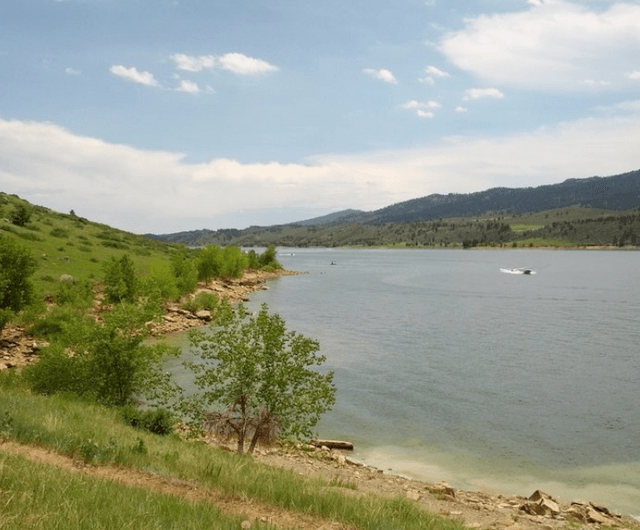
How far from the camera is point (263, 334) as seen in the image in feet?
68.3

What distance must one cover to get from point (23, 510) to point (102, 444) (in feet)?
21.5

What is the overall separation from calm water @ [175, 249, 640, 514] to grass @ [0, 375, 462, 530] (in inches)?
462

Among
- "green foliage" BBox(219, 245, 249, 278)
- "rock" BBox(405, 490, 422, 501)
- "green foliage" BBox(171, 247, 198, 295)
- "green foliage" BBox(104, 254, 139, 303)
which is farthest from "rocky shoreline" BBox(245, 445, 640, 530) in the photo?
"green foliage" BBox(219, 245, 249, 278)

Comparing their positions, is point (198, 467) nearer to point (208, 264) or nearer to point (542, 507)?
point (542, 507)

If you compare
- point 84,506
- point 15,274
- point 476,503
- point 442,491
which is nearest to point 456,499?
point 442,491

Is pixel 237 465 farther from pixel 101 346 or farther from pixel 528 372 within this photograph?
pixel 528 372

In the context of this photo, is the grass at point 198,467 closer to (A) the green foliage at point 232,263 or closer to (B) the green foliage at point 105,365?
(B) the green foliage at point 105,365

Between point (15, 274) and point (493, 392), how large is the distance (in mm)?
38531

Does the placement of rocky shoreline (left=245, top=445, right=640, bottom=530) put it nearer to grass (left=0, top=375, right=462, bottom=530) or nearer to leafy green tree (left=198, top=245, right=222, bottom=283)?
grass (left=0, top=375, right=462, bottom=530)

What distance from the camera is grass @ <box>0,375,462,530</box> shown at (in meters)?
11.1

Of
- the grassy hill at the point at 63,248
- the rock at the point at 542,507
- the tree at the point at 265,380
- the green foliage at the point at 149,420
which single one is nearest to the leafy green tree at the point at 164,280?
the grassy hill at the point at 63,248

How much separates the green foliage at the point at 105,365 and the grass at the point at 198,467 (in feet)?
18.2

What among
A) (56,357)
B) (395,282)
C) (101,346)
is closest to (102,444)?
(101,346)

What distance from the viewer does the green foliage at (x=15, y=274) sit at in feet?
126
